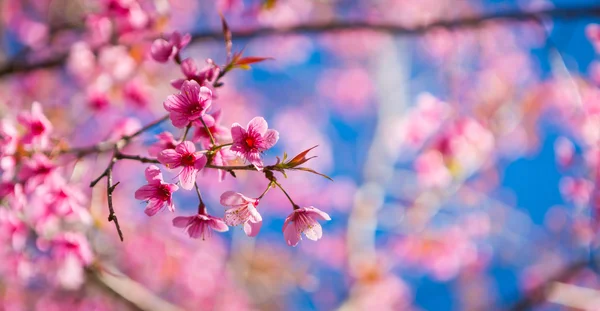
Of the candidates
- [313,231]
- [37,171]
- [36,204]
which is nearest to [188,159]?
[313,231]

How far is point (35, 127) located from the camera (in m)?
1.69

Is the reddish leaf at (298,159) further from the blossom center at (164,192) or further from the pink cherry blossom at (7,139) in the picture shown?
the pink cherry blossom at (7,139)

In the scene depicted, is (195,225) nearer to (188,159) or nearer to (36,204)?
(188,159)

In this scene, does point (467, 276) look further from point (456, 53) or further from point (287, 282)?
point (456, 53)

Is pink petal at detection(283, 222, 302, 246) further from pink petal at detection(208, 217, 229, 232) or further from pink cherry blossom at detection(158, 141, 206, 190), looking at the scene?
pink cherry blossom at detection(158, 141, 206, 190)

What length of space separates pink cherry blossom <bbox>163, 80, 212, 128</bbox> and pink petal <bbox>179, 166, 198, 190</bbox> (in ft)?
0.42

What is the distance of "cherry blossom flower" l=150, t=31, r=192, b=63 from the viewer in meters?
1.53

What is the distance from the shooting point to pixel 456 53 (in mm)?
3639

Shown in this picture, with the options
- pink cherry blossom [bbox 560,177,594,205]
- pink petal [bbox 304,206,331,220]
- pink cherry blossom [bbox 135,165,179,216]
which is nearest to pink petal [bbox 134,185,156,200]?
pink cherry blossom [bbox 135,165,179,216]

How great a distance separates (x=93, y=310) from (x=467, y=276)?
5647mm

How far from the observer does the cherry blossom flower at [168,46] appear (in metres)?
1.53

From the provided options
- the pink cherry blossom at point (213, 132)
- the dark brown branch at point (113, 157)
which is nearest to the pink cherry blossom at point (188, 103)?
the pink cherry blossom at point (213, 132)

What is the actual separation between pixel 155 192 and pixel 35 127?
724mm

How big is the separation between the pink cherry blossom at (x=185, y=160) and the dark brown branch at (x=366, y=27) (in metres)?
1.37
